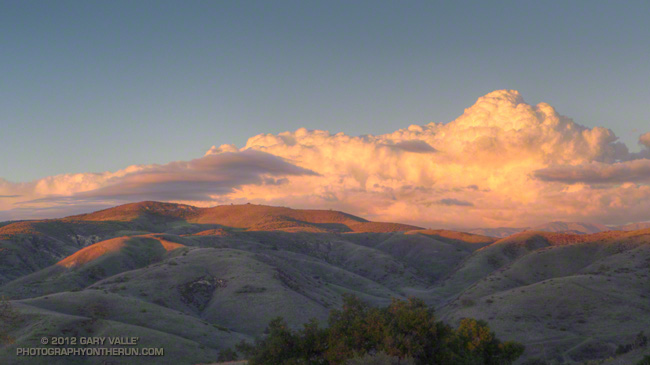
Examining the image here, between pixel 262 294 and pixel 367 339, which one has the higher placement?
pixel 367 339

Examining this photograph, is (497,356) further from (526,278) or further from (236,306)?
(526,278)

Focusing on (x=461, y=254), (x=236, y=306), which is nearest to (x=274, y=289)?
(x=236, y=306)

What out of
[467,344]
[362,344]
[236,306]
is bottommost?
[236,306]

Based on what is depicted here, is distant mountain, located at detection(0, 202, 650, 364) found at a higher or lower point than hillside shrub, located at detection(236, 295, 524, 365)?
lower

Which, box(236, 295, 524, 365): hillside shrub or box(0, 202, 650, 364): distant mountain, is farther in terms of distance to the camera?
box(0, 202, 650, 364): distant mountain

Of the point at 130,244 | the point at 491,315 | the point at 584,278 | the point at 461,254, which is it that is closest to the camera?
the point at 491,315

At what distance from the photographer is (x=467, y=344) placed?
46719mm

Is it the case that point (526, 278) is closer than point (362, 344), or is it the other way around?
Result: point (362, 344)

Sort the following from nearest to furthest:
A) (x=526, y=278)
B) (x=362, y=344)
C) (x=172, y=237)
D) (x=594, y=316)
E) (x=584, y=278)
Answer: (x=362, y=344), (x=594, y=316), (x=584, y=278), (x=526, y=278), (x=172, y=237)

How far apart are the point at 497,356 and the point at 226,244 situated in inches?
5390

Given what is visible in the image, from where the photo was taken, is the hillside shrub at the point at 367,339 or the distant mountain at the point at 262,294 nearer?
the hillside shrub at the point at 367,339

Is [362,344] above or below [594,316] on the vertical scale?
above

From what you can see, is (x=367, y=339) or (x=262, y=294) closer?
(x=367, y=339)

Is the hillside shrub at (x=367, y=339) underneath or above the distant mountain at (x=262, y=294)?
above
